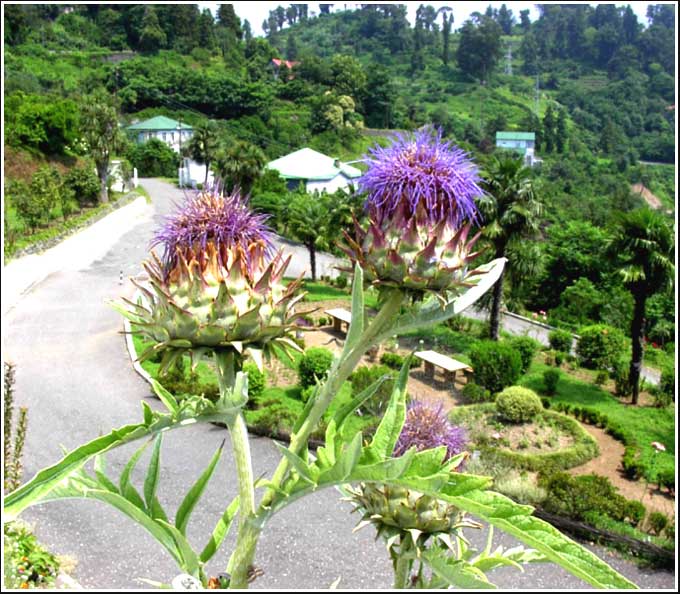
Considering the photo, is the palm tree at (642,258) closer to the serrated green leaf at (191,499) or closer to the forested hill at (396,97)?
the forested hill at (396,97)

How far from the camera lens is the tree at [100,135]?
3313 centimetres

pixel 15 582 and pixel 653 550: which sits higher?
pixel 15 582

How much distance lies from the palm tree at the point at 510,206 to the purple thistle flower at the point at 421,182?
634 inches

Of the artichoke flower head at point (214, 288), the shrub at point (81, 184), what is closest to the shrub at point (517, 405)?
the artichoke flower head at point (214, 288)

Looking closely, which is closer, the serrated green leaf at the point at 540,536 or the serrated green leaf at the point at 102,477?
the serrated green leaf at the point at 540,536

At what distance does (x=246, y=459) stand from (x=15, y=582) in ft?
22.8

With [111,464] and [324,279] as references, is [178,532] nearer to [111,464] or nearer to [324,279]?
[111,464]

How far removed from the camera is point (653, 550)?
31.8 ft

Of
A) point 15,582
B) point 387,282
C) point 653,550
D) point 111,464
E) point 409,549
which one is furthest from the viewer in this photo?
point 111,464

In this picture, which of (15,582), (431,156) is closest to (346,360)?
(431,156)

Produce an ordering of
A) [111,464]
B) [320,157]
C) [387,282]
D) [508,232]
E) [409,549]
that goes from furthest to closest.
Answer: [320,157] < [508,232] < [111,464] < [409,549] < [387,282]

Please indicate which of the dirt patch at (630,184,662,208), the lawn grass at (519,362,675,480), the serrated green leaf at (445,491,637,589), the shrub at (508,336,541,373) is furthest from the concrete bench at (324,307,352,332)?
the dirt patch at (630,184,662,208)

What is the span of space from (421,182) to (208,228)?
2.07ft

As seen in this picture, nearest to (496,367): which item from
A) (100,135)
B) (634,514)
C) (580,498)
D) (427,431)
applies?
(580,498)
